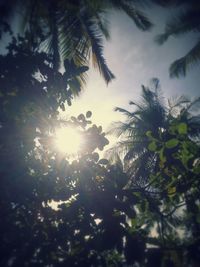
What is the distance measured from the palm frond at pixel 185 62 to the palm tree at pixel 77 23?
78.7 inches

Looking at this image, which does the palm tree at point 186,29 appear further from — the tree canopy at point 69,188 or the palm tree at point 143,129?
the tree canopy at point 69,188

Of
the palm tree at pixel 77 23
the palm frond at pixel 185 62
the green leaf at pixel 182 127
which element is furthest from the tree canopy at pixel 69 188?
the palm frond at pixel 185 62

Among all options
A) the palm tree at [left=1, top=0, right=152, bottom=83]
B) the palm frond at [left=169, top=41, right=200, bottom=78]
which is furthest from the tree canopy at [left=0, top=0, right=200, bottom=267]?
the palm frond at [left=169, top=41, right=200, bottom=78]

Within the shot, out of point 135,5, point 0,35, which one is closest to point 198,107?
point 135,5

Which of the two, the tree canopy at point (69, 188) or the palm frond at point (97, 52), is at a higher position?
the palm frond at point (97, 52)

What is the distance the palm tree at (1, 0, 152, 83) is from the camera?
7.56 meters

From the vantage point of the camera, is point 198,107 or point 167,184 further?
point 198,107

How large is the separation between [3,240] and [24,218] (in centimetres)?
28

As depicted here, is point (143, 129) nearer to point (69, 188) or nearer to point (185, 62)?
point (185, 62)

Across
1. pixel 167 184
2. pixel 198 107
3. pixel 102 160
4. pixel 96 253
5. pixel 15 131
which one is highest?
pixel 198 107

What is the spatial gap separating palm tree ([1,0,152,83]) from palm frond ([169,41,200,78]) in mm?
1998

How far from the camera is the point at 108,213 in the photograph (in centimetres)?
214

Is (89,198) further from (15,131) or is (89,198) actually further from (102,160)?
(15,131)

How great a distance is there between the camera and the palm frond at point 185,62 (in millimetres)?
8984
